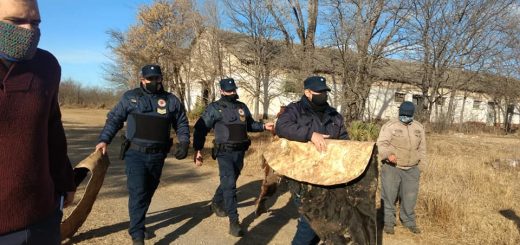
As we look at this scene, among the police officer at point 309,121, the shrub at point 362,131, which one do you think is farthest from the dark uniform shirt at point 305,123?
the shrub at point 362,131

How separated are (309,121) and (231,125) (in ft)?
7.72

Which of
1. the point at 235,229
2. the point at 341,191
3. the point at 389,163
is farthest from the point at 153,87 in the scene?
the point at 389,163

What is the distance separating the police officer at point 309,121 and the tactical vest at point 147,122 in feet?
5.82

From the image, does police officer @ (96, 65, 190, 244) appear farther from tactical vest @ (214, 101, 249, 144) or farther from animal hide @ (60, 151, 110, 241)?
tactical vest @ (214, 101, 249, 144)

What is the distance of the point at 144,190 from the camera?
512 cm

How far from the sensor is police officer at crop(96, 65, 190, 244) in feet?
16.6

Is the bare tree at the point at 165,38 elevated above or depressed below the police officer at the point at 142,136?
above

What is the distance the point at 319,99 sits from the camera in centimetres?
405

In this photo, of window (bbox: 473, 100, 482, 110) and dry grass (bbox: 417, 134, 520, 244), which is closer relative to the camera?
dry grass (bbox: 417, 134, 520, 244)

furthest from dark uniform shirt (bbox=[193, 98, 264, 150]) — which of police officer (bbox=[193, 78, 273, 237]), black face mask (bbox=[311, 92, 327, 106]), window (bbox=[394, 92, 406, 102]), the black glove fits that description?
window (bbox=[394, 92, 406, 102])

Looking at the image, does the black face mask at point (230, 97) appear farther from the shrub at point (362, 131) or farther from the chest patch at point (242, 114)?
the shrub at point (362, 131)

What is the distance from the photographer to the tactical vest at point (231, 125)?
6141 mm

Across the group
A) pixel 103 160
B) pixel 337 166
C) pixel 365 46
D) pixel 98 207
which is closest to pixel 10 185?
pixel 337 166

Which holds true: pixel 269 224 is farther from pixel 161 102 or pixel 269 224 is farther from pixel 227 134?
pixel 161 102
